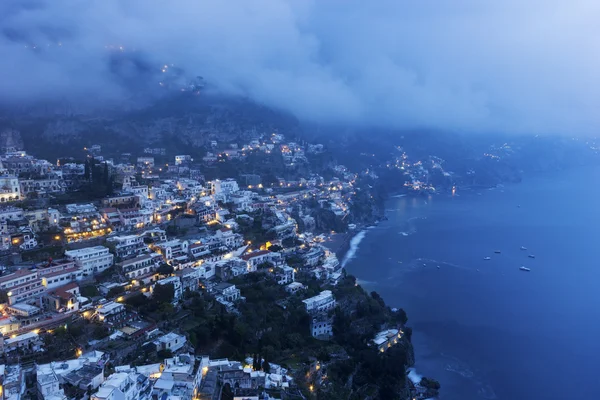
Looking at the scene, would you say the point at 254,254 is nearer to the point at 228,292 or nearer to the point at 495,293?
the point at 228,292

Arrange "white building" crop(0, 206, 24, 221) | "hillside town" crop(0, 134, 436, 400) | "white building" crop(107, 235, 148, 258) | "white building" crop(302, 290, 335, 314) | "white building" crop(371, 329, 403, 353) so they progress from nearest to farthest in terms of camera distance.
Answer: "hillside town" crop(0, 134, 436, 400) → "white building" crop(371, 329, 403, 353) → "white building" crop(0, 206, 24, 221) → "white building" crop(107, 235, 148, 258) → "white building" crop(302, 290, 335, 314)

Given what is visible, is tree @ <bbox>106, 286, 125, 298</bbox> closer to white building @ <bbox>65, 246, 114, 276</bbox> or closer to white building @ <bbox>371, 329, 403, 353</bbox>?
white building @ <bbox>65, 246, 114, 276</bbox>

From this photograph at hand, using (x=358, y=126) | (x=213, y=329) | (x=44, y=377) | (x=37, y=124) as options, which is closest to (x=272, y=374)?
(x=213, y=329)

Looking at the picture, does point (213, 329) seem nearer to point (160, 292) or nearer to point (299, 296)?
point (160, 292)

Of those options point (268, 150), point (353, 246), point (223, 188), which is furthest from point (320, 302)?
point (268, 150)

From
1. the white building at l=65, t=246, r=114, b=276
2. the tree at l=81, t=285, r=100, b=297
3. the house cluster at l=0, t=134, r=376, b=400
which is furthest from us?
the white building at l=65, t=246, r=114, b=276

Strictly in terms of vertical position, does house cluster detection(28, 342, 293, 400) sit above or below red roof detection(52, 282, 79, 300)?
below

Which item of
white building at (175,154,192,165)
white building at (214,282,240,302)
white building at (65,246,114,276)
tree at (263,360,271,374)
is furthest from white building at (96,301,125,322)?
white building at (175,154,192,165)
